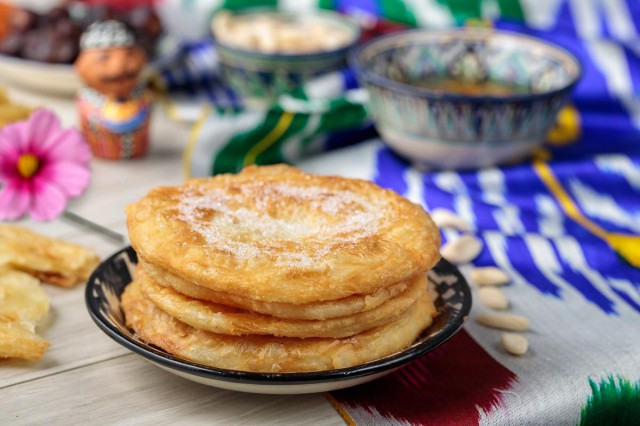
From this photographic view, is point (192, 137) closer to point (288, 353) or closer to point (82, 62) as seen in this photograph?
point (82, 62)

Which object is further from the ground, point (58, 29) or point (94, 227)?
point (58, 29)

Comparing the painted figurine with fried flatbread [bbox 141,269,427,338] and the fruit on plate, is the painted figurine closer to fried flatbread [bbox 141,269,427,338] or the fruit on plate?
the fruit on plate

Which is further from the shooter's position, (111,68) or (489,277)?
(111,68)

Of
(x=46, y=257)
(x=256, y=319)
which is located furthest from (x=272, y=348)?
(x=46, y=257)

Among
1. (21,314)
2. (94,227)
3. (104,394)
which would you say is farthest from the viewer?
(94,227)

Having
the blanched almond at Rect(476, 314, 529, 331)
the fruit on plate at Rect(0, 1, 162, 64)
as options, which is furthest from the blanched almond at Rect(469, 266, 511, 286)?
the fruit on plate at Rect(0, 1, 162, 64)

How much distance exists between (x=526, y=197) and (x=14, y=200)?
1071 mm

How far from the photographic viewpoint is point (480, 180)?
1872 mm

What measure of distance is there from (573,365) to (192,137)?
3.60 feet

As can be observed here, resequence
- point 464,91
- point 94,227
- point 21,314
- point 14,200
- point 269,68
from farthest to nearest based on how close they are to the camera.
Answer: point 269,68 < point 464,91 < point 94,227 < point 14,200 < point 21,314

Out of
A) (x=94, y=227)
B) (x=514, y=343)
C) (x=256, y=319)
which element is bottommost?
(x=94, y=227)

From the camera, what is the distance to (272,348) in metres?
1.03

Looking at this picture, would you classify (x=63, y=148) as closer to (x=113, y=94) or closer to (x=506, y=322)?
(x=113, y=94)

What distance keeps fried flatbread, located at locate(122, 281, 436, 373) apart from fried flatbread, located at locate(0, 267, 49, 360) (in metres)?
0.18
